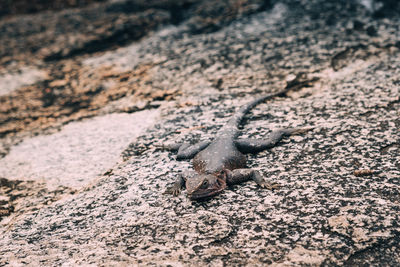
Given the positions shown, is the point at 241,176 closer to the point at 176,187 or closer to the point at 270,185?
the point at 270,185

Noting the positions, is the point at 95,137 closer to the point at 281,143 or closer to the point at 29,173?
the point at 29,173

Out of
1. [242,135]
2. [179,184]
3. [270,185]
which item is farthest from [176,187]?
[242,135]

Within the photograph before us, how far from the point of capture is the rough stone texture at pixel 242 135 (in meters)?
2.11

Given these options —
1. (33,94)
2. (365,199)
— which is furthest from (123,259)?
(33,94)

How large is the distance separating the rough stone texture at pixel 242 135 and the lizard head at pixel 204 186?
8cm

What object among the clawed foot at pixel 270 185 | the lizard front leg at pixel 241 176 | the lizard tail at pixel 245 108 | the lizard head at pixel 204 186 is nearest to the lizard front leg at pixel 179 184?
the lizard head at pixel 204 186

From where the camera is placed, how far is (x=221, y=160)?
2.83 meters

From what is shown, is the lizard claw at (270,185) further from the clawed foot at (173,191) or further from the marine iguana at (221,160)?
the clawed foot at (173,191)

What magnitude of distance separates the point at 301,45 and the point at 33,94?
11.9 ft

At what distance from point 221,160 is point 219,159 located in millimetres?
22

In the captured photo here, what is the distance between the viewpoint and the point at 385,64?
3.88 m

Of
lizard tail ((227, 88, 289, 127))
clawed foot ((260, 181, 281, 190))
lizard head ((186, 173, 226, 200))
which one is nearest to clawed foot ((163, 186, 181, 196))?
lizard head ((186, 173, 226, 200))

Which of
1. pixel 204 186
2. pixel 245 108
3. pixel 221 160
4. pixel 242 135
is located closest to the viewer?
pixel 204 186

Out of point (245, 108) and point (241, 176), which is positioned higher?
point (245, 108)
